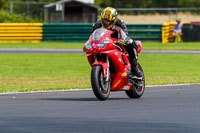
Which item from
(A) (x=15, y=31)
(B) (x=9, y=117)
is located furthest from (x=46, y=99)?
(A) (x=15, y=31)

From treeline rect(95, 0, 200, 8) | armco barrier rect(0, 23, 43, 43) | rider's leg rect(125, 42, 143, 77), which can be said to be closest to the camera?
rider's leg rect(125, 42, 143, 77)

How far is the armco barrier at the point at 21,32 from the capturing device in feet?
116

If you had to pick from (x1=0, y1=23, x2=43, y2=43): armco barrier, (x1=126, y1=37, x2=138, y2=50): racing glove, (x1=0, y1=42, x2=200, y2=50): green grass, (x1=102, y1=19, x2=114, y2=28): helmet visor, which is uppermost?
(x1=102, y1=19, x2=114, y2=28): helmet visor

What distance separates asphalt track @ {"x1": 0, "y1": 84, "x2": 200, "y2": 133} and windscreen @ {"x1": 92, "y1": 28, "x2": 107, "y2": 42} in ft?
3.39

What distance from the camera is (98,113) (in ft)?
27.8

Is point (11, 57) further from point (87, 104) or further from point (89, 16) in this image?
point (89, 16)

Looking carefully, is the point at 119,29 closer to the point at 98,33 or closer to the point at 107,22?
the point at 107,22

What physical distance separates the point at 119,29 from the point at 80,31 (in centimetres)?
2511

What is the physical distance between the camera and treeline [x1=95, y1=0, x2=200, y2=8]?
67.3 metres

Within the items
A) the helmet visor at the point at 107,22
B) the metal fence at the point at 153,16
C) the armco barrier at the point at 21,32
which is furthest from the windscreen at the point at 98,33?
the metal fence at the point at 153,16

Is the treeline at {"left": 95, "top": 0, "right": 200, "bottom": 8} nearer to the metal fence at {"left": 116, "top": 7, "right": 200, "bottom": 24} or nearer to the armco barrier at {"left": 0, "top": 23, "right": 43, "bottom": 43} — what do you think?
the metal fence at {"left": 116, "top": 7, "right": 200, "bottom": 24}

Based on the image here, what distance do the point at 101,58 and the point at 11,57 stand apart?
14431 millimetres

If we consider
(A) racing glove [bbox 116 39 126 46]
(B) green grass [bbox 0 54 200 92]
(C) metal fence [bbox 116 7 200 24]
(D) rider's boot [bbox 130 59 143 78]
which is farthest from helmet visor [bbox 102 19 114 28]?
(C) metal fence [bbox 116 7 200 24]

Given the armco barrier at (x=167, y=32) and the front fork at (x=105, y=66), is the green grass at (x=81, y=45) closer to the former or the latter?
the armco barrier at (x=167, y=32)
